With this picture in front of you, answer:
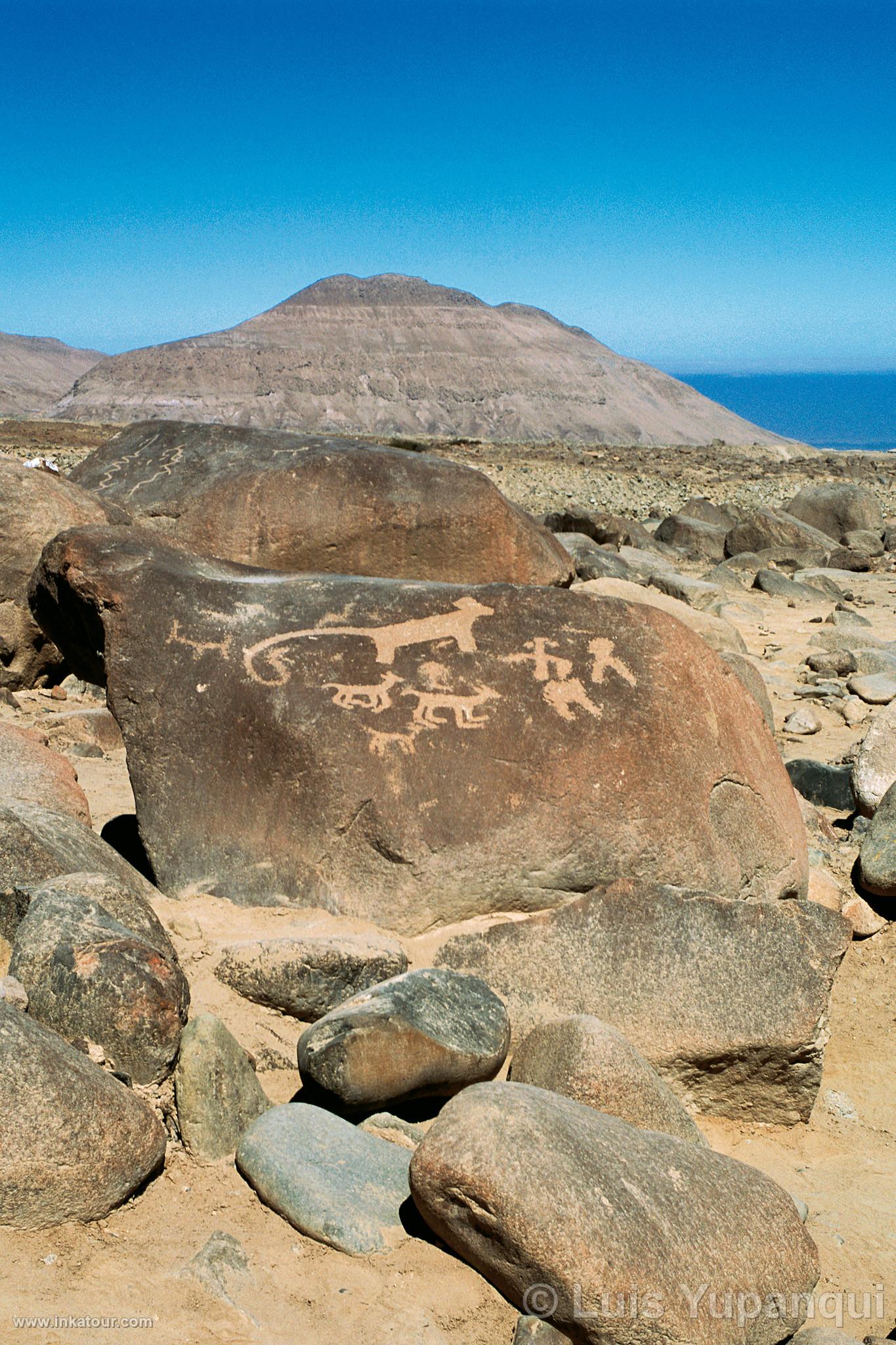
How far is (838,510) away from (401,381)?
5701cm

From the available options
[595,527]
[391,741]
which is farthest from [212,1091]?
[595,527]

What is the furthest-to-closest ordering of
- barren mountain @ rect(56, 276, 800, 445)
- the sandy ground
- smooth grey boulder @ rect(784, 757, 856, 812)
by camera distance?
1. barren mountain @ rect(56, 276, 800, 445)
2. smooth grey boulder @ rect(784, 757, 856, 812)
3. the sandy ground

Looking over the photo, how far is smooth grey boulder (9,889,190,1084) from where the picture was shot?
2.97 metres

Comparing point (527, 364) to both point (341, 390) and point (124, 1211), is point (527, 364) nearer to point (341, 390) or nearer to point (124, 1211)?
point (341, 390)

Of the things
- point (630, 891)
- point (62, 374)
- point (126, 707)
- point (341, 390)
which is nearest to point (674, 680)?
point (630, 891)

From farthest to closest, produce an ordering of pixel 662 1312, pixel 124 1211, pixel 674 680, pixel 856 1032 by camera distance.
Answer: pixel 856 1032, pixel 674 680, pixel 124 1211, pixel 662 1312

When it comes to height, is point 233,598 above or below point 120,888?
above

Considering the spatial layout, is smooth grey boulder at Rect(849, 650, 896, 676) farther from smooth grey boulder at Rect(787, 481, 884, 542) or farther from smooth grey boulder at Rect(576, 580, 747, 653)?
smooth grey boulder at Rect(787, 481, 884, 542)

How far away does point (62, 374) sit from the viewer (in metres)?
106

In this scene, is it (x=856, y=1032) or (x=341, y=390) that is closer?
(x=856, y=1032)

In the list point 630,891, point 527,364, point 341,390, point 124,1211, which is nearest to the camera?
point 124,1211

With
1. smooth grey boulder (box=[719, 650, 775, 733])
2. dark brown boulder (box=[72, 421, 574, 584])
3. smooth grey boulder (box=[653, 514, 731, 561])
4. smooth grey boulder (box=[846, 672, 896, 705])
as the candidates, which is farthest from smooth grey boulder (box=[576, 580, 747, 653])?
smooth grey boulder (box=[653, 514, 731, 561])

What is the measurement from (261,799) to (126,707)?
589mm

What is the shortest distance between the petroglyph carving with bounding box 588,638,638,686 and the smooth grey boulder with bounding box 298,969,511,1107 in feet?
4.08
